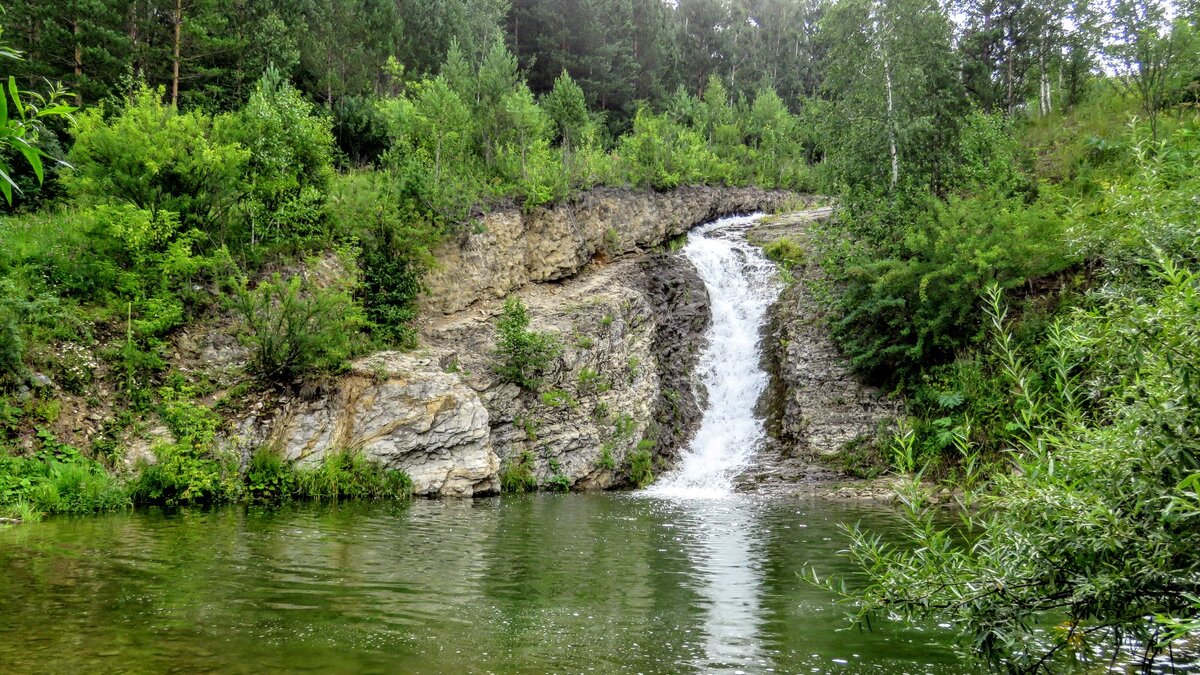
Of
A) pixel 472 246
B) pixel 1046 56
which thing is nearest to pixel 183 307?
pixel 472 246

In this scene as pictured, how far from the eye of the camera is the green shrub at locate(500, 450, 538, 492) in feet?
77.4

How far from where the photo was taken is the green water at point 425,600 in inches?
269

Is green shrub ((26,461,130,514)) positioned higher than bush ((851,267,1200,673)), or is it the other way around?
bush ((851,267,1200,673))

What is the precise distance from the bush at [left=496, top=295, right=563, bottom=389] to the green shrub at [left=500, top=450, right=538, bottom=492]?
9.13 ft

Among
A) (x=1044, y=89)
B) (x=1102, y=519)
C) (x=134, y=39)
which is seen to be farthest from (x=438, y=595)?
(x=1044, y=89)

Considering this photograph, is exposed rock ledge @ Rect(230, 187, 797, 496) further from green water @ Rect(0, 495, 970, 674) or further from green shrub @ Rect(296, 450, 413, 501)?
green water @ Rect(0, 495, 970, 674)

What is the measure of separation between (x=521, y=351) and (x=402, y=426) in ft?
18.4

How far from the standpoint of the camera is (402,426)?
2156 centimetres

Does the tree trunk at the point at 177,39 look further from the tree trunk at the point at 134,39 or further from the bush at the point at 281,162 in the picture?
the bush at the point at 281,162

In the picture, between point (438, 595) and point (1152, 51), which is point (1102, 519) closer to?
point (438, 595)

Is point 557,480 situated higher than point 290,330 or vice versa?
point 290,330

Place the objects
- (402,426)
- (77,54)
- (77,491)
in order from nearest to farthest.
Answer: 1. (77,491)
2. (402,426)
3. (77,54)

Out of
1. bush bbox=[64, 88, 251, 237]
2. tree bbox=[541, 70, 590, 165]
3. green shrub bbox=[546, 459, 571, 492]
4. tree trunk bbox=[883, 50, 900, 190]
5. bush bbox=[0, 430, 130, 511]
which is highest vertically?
tree bbox=[541, 70, 590, 165]

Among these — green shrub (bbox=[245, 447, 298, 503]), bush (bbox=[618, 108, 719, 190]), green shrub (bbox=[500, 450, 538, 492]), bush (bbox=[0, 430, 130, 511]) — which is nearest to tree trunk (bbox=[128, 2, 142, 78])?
bush (bbox=[0, 430, 130, 511])
